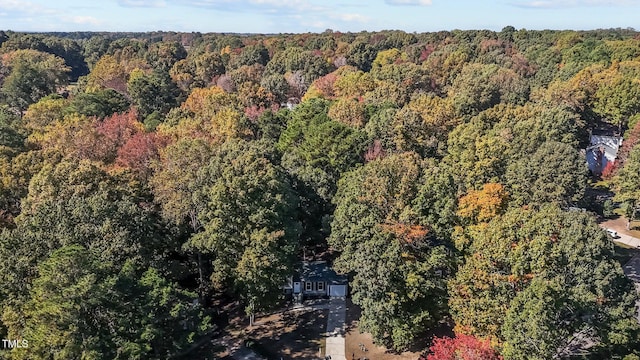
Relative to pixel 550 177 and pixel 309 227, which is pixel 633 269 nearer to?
pixel 550 177

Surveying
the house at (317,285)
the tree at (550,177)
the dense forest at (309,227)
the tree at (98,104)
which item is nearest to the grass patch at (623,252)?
the dense forest at (309,227)

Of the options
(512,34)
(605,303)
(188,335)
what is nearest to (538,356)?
(605,303)

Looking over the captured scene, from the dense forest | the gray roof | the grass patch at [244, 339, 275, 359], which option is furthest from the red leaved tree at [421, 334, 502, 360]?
the gray roof

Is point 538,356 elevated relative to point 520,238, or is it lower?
lower

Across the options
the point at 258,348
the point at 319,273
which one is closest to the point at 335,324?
the point at 319,273

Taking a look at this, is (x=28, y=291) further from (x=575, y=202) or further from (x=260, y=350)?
(x=575, y=202)

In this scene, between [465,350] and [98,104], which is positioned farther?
[98,104]
